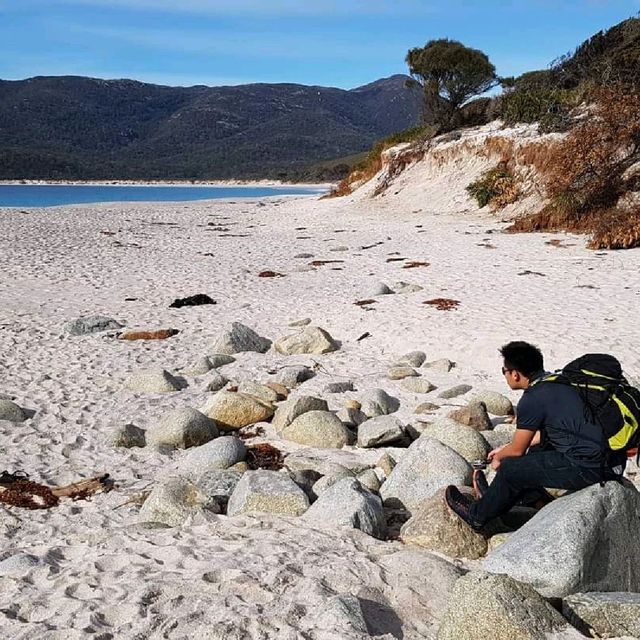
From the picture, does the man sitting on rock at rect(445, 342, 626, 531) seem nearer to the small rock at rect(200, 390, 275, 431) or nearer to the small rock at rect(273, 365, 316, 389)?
the small rock at rect(200, 390, 275, 431)

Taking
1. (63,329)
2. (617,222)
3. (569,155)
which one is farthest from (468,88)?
(63,329)

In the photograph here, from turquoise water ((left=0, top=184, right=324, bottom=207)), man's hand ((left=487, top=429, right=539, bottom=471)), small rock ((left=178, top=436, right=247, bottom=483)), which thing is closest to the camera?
man's hand ((left=487, top=429, right=539, bottom=471))

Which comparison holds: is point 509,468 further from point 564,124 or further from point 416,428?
point 564,124

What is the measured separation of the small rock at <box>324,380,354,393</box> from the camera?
7.56 metres

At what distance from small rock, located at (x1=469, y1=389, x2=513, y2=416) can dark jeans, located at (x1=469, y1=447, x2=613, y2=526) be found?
2674mm

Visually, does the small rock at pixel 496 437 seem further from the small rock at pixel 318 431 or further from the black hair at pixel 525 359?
the black hair at pixel 525 359

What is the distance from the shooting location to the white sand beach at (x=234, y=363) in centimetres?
334

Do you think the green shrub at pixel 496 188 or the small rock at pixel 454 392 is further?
the green shrub at pixel 496 188

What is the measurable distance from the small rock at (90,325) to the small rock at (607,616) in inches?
327

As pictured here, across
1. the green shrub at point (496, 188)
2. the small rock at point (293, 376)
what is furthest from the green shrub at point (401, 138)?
the small rock at point (293, 376)

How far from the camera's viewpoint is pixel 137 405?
23.9 ft

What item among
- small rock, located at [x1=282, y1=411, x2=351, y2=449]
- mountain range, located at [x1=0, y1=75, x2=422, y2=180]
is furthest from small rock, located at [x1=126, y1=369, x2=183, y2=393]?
mountain range, located at [x1=0, y1=75, x2=422, y2=180]

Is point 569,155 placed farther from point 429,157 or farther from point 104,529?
point 104,529

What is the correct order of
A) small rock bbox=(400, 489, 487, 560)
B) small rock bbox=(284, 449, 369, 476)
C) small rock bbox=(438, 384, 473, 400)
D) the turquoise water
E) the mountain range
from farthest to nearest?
the mountain range, the turquoise water, small rock bbox=(438, 384, 473, 400), small rock bbox=(284, 449, 369, 476), small rock bbox=(400, 489, 487, 560)
